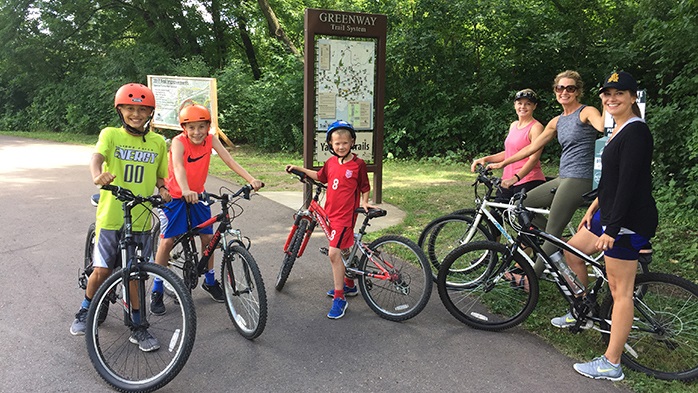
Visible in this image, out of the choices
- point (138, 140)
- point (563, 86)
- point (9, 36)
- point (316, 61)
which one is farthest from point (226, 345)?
point (9, 36)

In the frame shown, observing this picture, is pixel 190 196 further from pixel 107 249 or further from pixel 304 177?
pixel 304 177

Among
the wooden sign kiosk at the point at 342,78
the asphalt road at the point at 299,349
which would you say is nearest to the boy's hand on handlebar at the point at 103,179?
the asphalt road at the point at 299,349

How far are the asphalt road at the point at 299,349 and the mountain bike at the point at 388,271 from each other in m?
0.15

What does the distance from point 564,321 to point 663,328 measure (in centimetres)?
71

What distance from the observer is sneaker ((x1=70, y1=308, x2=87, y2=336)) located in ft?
12.7

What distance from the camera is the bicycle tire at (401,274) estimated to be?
13.5 feet

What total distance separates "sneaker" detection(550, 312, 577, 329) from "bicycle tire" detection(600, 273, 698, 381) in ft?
1.21

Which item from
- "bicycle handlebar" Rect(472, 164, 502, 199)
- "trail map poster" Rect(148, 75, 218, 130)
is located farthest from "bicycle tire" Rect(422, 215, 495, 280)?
"trail map poster" Rect(148, 75, 218, 130)

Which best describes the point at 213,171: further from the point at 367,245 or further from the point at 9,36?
the point at 9,36

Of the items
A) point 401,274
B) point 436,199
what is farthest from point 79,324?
point 436,199

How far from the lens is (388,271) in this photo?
417 cm

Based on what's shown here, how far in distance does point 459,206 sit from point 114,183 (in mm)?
5927

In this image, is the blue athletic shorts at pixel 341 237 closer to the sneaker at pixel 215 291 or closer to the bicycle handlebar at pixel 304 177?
the bicycle handlebar at pixel 304 177

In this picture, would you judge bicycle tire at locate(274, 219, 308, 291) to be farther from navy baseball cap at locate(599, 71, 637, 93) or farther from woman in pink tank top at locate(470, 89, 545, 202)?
navy baseball cap at locate(599, 71, 637, 93)
